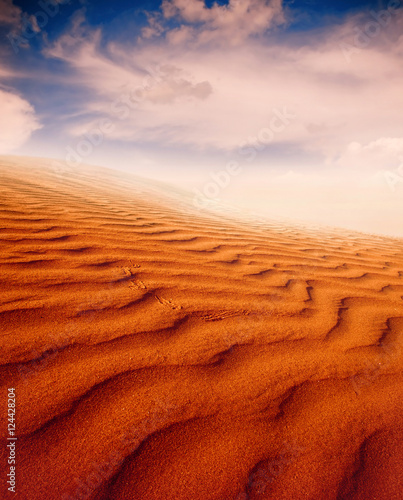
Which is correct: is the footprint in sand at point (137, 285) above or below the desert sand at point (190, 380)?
above

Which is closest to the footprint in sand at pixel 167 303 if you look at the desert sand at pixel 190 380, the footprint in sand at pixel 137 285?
the desert sand at pixel 190 380

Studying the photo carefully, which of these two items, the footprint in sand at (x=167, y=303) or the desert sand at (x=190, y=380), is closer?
the desert sand at (x=190, y=380)

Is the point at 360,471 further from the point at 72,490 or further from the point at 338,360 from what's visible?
the point at 72,490

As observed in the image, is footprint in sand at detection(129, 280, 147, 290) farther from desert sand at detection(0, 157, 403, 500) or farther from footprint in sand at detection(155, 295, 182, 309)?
footprint in sand at detection(155, 295, 182, 309)

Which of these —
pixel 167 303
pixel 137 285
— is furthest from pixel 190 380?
pixel 137 285

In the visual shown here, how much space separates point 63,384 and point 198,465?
0.59m

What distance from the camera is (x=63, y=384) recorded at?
3.38 ft

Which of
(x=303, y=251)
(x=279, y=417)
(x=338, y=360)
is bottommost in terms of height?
(x=279, y=417)

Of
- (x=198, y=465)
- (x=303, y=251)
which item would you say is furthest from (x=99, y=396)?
(x=303, y=251)

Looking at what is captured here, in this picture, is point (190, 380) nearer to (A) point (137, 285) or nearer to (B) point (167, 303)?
(B) point (167, 303)

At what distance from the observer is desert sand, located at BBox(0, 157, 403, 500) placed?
0.82 metres

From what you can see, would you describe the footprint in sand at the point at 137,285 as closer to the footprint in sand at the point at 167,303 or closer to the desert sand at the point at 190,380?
the desert sand at the point at 190,380

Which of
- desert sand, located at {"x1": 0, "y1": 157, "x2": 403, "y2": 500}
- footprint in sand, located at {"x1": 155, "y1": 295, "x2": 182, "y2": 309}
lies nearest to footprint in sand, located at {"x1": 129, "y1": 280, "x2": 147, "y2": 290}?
desert sand, located at {"x1": 0, "y1": 157, "x2": 403, "y2": 500}

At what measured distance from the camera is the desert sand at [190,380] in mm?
824
